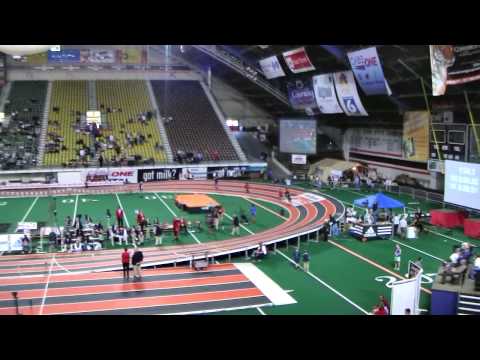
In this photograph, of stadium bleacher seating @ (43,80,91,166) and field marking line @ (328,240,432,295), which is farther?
stadium bleacher seating @ (43,80,91,166)

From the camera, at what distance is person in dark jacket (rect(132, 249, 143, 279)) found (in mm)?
18109

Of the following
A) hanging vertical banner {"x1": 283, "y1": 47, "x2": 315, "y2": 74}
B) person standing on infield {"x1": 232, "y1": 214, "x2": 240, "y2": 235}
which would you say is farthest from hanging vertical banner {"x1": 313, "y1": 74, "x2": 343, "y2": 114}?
person standing on infield {"x1": 232, "y1": 214, "x2": 240, "y2": 235}

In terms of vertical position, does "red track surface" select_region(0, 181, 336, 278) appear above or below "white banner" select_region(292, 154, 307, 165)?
below

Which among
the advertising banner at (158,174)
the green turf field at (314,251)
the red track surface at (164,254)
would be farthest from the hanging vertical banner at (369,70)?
the advertising banner at (158,174)

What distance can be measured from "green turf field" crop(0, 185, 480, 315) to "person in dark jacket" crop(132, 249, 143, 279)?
14.1ft

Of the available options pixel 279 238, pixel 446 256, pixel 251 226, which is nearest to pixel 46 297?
pixel 279 238

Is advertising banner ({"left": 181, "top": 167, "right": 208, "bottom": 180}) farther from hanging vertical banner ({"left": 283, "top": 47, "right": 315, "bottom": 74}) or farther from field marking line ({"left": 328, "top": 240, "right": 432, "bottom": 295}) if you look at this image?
field marking line ({"left": 328, "top": 240, "right": 432, "bottom": 295})

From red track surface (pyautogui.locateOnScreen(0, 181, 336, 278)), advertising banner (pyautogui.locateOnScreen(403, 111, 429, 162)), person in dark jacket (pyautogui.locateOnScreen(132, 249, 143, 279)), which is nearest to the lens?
person in dark jacket (pyautogui.locateOnScreen(132, 249, 143, 279))

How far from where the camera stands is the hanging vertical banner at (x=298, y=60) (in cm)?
3684

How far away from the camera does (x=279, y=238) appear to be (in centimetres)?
2366
